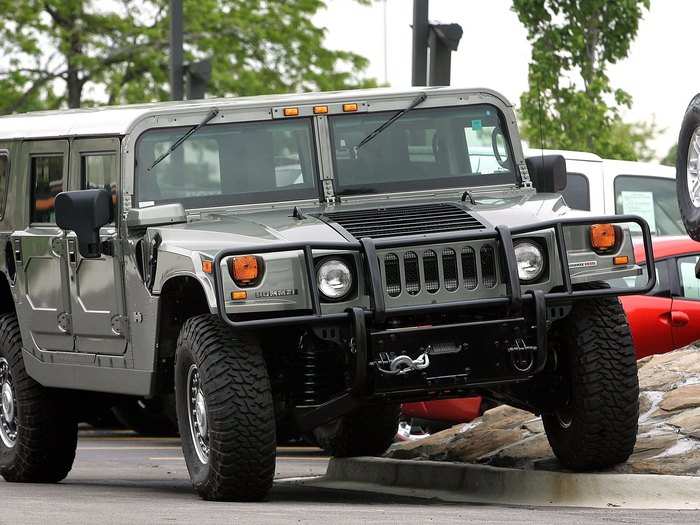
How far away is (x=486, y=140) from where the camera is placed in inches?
413

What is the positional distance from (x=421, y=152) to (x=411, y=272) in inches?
69.3

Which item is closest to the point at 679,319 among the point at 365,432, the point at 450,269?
the point at 365,432

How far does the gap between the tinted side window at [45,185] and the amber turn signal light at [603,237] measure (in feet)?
11.8

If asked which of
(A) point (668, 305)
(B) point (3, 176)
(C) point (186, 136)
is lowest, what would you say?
(A) point (668, 305)

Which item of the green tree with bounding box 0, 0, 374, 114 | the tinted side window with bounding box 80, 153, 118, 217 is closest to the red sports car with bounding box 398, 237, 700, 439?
the tinted side window with bounding box 80, 153, 118, 217

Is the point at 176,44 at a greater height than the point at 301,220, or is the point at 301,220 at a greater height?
the point at 176,44

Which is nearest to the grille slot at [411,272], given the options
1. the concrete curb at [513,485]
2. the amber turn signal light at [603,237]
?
the amber turn signal light at [603,237]

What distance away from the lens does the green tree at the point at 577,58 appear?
20.2 m

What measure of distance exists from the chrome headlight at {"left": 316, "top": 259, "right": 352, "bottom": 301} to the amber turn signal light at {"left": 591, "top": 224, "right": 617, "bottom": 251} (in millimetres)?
1272

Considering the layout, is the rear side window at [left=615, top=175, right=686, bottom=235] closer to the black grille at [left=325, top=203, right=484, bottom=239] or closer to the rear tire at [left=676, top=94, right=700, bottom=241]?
the rear tire at [left=676, top=94, right=700, bottom=241]

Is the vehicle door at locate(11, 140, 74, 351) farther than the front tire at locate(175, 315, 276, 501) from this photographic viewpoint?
Yes

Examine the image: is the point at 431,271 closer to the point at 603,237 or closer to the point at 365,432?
the point at 603,237

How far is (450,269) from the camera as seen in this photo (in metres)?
8.68

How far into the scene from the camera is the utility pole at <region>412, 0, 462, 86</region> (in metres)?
15.9
